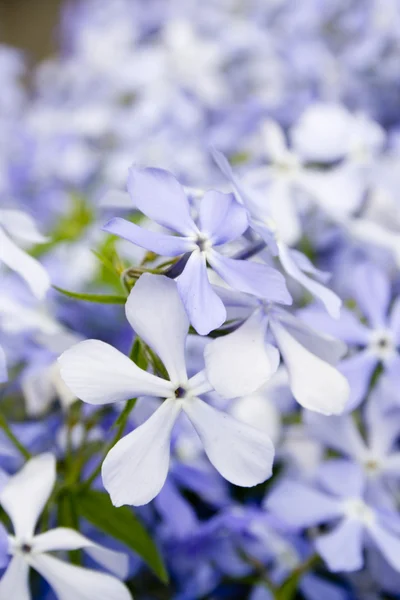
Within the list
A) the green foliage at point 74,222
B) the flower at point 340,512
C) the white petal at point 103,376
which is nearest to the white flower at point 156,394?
the white petal at point 103,376

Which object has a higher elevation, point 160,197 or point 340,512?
point 160,197

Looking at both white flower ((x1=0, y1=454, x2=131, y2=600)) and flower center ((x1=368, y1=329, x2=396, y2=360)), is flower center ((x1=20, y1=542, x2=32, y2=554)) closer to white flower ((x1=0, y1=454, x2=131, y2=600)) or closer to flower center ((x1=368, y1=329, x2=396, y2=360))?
white flower ((x1=0, y1=454, x2=131, y2=600))

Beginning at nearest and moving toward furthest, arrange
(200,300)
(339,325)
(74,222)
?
1. (200,300)
2. (339,325)
3. (74,222)

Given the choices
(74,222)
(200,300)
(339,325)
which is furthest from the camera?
(74,222)

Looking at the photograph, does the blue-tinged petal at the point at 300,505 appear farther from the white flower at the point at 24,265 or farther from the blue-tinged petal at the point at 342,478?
the white flower at the point at 24,265

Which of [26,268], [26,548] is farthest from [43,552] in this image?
[26,268]

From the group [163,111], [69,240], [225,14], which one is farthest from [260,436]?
[225,14]

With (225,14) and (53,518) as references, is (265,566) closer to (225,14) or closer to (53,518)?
(53,518)

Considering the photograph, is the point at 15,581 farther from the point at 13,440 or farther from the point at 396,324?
the point at 396,324
